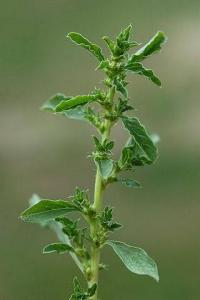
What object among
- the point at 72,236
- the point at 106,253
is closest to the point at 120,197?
the point at 106,253

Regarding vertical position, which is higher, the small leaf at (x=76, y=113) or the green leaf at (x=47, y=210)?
the small leaf at (x=76, y=113)

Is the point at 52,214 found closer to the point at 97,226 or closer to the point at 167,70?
the point at 97,226

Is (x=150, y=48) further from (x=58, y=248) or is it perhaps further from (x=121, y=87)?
(x=58, y=248)

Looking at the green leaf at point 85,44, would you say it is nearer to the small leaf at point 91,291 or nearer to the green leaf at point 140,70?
the green leaf at point 140,70

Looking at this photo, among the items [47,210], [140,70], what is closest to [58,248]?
[47,210]

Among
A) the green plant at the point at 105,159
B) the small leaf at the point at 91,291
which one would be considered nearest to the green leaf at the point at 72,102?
the green plant at the point at 105,159

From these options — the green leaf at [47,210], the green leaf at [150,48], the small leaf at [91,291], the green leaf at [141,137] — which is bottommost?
the small leaf at [91,291]
